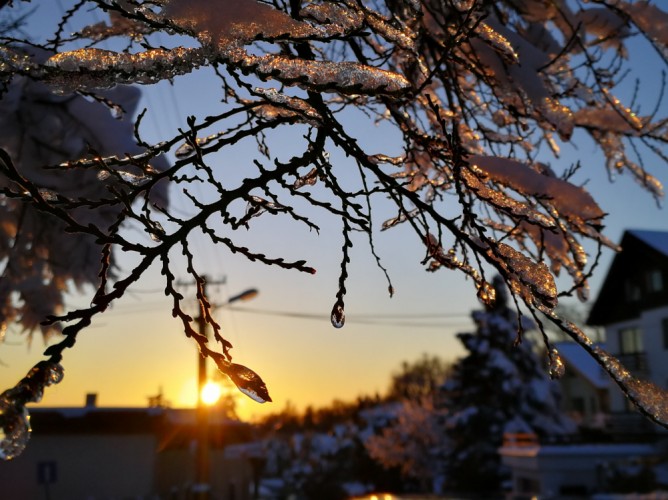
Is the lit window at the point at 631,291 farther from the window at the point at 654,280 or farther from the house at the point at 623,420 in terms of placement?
the window at the point at 654,280

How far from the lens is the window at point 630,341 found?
29987 millimetres

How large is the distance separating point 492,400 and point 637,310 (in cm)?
710

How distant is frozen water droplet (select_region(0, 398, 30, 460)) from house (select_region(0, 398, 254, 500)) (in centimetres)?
2155

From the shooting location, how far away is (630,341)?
30.6 m

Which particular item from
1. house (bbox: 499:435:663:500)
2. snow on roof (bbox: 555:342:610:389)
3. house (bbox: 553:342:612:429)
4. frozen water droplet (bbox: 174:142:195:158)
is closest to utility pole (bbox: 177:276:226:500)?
house (bbox: 499:435:663:500)

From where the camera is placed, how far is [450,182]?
11.7 ft

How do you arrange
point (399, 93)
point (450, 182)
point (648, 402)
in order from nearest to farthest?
1. point (399, 93)
2. point (648, 402)
3. point (450, 182)

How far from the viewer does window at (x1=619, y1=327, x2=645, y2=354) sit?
29987 millimetres

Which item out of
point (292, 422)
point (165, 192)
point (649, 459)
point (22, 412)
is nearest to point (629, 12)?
point (165, 192)

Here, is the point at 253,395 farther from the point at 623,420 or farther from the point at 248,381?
the point at 623,420

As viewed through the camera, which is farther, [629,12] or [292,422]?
[292,422]

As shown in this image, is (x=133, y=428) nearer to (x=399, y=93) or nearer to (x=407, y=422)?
(x=407, y=422)

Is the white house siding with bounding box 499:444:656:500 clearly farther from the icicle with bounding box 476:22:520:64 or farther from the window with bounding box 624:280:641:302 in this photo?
the icicle with bounding box 476:22:520:64

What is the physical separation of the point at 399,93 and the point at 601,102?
311cm
